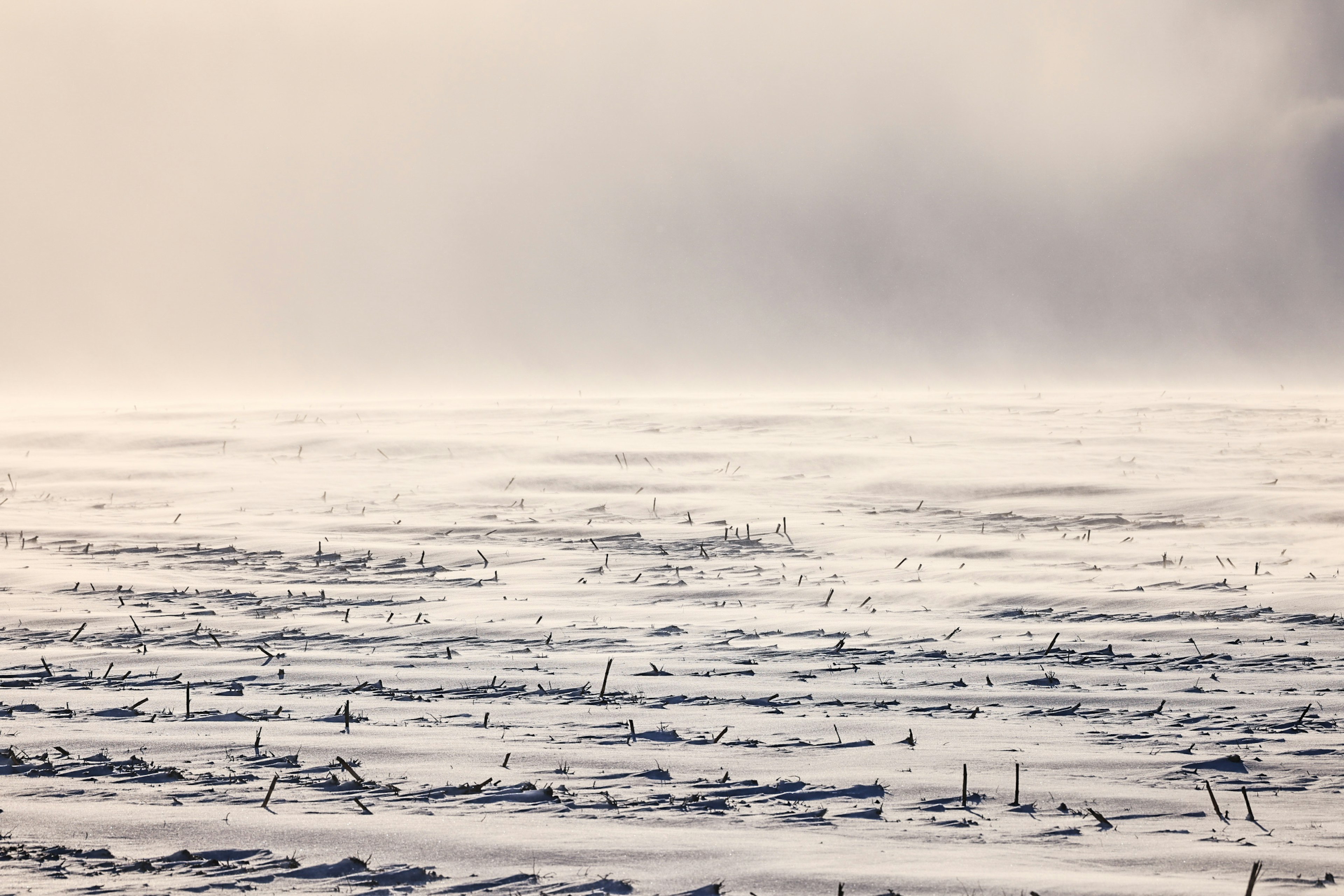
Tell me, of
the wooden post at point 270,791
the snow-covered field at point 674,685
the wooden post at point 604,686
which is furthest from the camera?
the wooden post at point 604,686

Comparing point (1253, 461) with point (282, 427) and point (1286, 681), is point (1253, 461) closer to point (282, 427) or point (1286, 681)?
point (1286, 681)

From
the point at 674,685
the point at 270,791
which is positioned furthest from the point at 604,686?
the point at 270,791

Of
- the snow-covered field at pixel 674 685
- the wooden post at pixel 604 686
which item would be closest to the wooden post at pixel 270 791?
the snow-covered field at pixel 674 685

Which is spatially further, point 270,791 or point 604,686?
point 604,686

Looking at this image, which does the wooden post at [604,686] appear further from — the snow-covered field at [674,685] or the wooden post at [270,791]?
the wooden post at [270,791]

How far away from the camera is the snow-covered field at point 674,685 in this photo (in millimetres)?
2570

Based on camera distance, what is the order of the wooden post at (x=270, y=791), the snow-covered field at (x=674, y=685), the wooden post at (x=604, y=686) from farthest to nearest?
1. the wooden post at (x=604, y=686)
2. the wooden post at (x=270, y=791)
3. the snow-covered field at (x=674, y=685)

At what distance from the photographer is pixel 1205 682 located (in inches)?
158

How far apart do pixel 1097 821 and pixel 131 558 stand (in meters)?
5.75

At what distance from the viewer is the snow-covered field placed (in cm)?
257

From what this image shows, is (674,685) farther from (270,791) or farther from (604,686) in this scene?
(270,791)

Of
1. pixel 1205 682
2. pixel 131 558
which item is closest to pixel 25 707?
pixel 131 558

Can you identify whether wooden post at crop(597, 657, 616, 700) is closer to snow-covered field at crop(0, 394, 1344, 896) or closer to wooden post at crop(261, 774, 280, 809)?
snow-covered field at crop(0, 394, 1344, 896)

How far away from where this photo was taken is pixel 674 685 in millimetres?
4031
